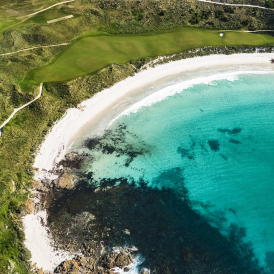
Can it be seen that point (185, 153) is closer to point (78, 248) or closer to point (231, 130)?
point (231, 130)

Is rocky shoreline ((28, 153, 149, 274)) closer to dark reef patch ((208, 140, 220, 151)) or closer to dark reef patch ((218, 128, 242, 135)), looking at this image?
dark reef patch ((208, 140, 220, 151))

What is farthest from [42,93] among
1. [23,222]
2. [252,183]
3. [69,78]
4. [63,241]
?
[252,183]

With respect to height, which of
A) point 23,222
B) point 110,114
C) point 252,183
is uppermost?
point 110,114

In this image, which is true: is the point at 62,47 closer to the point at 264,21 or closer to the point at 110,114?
the point at 110,114

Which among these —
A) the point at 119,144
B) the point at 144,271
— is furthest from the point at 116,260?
the point at 119,144

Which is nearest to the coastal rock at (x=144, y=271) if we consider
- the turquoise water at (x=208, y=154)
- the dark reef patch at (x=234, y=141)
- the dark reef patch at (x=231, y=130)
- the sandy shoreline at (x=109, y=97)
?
the turquoise water at (x=208, y=154)

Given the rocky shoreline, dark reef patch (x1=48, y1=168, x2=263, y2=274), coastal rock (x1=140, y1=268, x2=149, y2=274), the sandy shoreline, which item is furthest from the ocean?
the sandy shoreline
